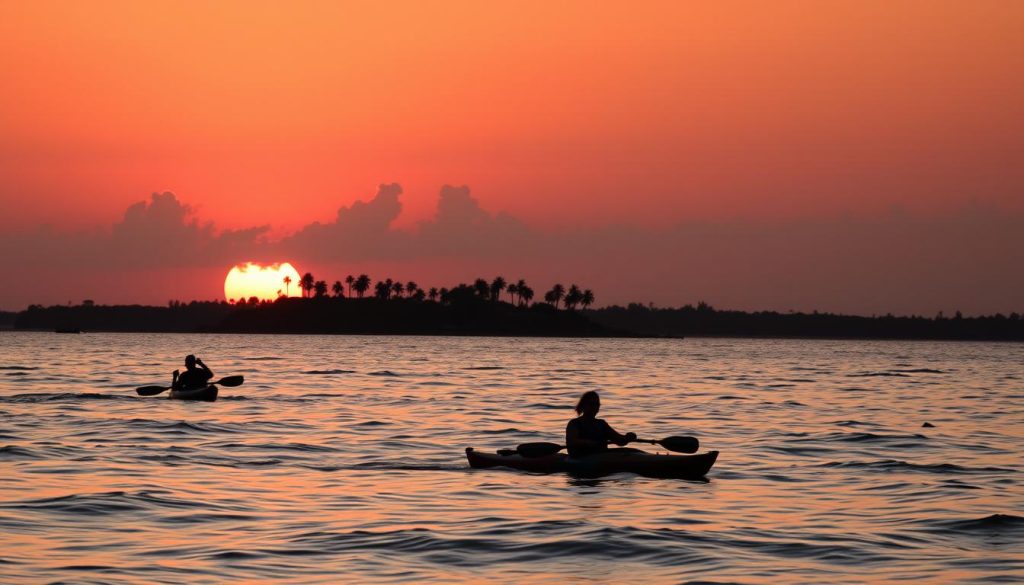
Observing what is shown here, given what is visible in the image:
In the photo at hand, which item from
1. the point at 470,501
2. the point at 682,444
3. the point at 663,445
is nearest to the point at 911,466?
the point at 682,444

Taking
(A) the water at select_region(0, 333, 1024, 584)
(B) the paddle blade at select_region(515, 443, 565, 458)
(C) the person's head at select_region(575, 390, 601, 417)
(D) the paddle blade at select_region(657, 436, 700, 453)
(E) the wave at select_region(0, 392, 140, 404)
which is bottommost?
(A) the water at select_region(0, 333, 1024, 584)

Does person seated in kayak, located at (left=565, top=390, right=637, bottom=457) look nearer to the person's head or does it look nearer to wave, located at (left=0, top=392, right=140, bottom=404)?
the person's head

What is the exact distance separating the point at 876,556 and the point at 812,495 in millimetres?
6099

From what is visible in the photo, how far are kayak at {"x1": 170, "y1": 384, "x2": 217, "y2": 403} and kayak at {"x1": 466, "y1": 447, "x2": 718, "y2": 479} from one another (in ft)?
70.1

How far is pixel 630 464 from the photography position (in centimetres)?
2409

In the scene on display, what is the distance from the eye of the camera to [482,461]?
2517 centimetres

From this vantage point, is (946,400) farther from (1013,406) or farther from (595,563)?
(595,563)

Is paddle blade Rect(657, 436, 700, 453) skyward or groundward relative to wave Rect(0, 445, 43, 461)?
skyward

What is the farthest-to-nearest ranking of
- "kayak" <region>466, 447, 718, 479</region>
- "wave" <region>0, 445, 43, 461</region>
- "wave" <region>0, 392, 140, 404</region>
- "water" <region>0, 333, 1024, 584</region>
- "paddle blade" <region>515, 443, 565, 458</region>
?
"wave" <region>0, 392, 140, 404</region> → "wave" <region>0, 445, 43, 461</region> → "paddle blade" <region>515, 443, 565, 458</region> → "kayak" <region>466, 447, 718, 479</region> → "water" <region>0, 333, 1024, 584</region>

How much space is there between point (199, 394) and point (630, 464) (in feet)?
75.8

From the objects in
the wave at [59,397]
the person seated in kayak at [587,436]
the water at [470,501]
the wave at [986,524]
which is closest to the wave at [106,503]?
the water at [470,501]

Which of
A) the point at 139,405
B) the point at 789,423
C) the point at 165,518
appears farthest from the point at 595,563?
the point at 139,405

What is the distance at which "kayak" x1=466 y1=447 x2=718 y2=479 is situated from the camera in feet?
78.0

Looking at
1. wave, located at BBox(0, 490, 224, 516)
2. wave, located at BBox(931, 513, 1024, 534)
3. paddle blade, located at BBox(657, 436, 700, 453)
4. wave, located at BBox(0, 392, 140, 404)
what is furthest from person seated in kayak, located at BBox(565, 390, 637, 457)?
wave, located at BBox(0, 392, 140, 404)
